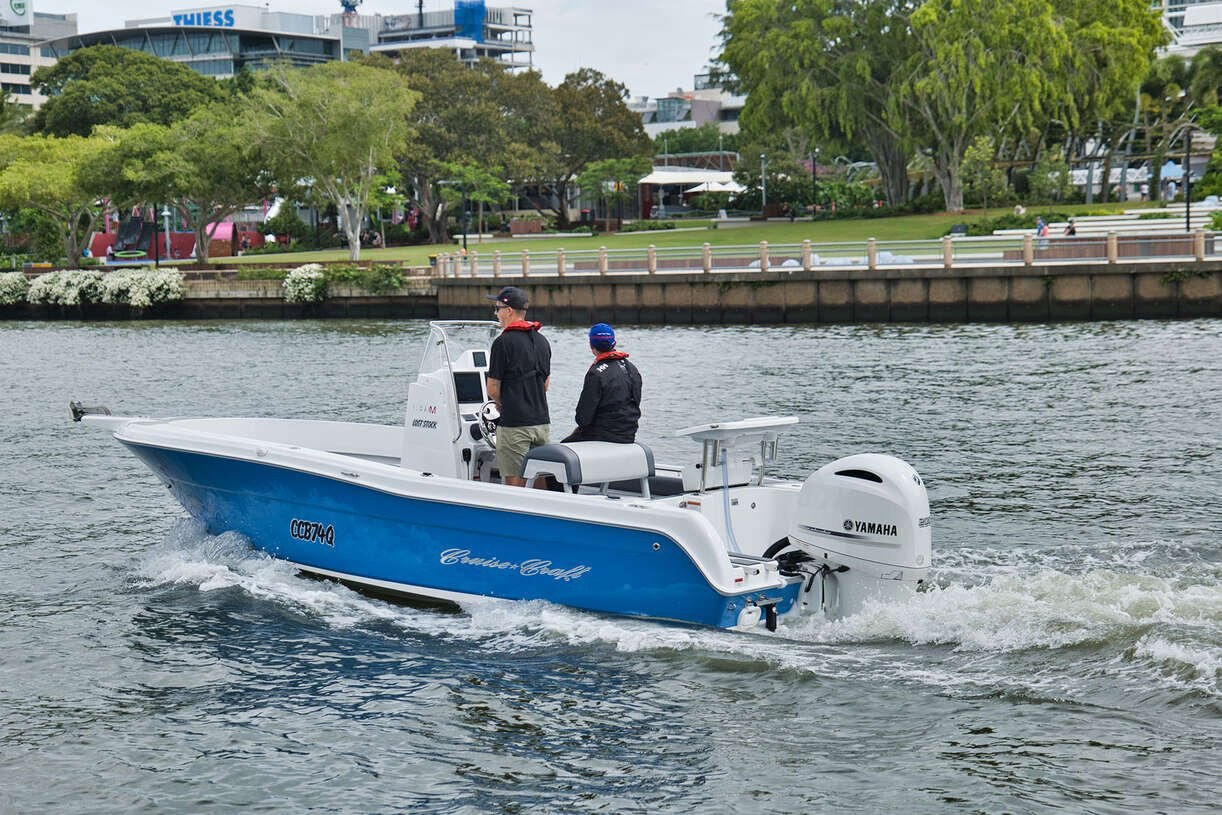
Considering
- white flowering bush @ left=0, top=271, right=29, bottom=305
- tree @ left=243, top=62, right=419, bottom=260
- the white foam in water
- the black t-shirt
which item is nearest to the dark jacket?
the black t-shirt

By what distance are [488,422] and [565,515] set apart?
5.26ft

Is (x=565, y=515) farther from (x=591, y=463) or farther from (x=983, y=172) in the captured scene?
(x=983, y=172)

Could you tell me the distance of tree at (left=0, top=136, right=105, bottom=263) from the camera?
187ft

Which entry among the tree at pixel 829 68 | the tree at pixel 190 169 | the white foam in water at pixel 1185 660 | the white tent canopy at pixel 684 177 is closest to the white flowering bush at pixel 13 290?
the tree at pixel 190 169

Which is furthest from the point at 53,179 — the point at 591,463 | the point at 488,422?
the point at 591,463

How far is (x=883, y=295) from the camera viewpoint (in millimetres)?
37906

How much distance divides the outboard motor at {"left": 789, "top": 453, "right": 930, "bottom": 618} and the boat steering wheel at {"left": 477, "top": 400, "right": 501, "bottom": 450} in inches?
99.8

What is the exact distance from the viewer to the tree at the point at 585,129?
87.2 metres

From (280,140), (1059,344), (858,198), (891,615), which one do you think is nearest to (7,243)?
(280,140)

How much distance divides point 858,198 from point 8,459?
62.4 metres

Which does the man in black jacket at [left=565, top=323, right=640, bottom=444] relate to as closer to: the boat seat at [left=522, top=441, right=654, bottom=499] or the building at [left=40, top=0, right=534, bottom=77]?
the boat seat at [left=522, top=441, right=654, bottom=499]

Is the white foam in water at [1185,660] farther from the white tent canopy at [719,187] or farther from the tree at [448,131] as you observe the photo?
the white tent canopy at [719,187]

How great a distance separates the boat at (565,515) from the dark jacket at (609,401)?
0.13 m

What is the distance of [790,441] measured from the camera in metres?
18.9
